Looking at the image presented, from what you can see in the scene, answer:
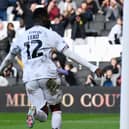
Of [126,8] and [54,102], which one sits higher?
[126,8]

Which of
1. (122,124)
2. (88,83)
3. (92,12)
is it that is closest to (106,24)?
(92,12)

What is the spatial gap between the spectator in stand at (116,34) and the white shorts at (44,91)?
12.9 meters

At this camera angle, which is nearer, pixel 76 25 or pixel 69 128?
pixel 69 128

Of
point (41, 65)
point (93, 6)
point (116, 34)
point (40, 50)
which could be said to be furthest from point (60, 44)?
point (93, 6)

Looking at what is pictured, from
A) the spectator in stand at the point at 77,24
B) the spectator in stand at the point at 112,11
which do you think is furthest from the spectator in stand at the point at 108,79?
the spectator in stand at the point at 112,11

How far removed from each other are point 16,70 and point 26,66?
37.7 ft

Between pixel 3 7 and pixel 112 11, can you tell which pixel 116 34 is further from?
pixel 3 7

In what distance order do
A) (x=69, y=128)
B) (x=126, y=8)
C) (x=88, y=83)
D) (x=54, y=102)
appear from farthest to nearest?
(x=88, y=83)
(x=69, y=128)
(x=54, y=102)
(x=126, y=8)

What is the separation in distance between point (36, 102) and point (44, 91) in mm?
202

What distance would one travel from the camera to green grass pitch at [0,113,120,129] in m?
15.4

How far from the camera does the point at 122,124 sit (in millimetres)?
7824

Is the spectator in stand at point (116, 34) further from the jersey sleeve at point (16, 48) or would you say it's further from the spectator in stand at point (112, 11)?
the jersey sleeve at point (16, 48)

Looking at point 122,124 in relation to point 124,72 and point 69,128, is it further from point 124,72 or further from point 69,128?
point 69,128

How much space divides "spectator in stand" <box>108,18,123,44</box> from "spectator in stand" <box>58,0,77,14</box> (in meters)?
1.81
